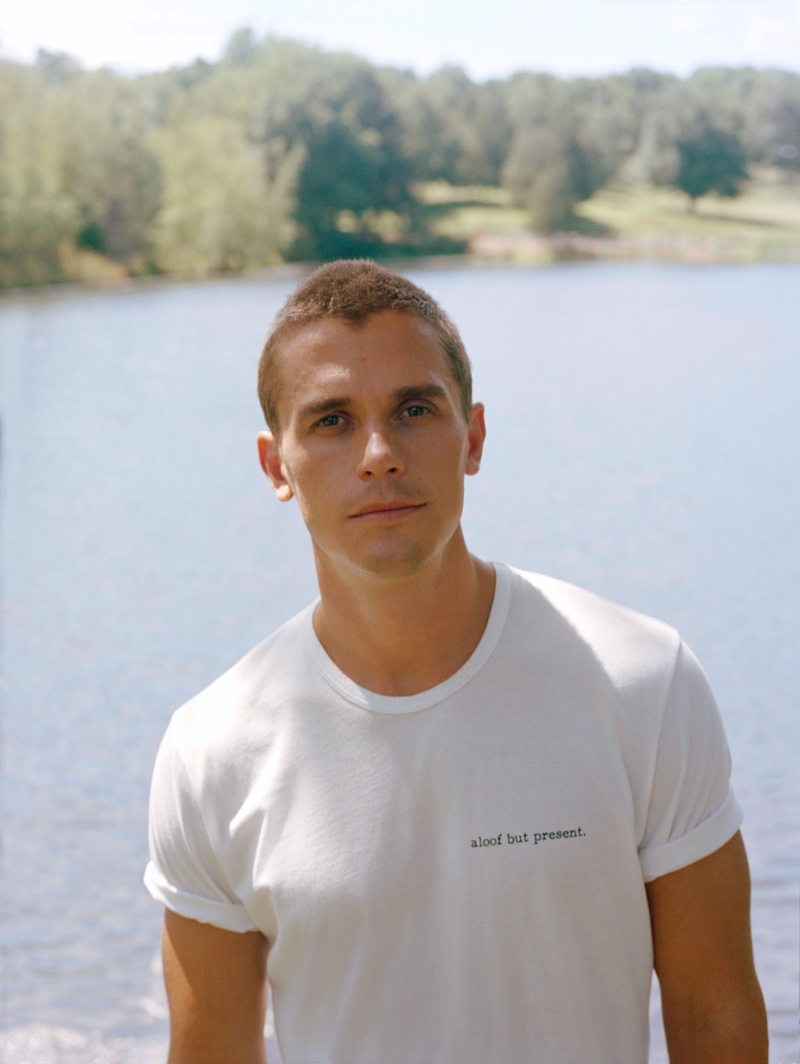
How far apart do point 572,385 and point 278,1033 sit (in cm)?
1325

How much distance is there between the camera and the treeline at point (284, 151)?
2147 cm

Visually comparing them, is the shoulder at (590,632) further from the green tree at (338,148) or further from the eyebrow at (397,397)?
the green tree at (338,148)

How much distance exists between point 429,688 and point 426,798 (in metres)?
0.10

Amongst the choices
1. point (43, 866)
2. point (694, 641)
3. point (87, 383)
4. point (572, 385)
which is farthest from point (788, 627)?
point (87, 383)

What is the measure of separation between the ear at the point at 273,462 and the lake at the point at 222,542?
62.8 inches

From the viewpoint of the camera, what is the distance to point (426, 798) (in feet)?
3.79

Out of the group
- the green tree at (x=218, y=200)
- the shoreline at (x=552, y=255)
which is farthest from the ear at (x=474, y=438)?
the green tree at (x=218, y=200)

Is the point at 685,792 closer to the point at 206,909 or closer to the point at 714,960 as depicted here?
the point at 714,960

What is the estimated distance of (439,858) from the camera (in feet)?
3.74

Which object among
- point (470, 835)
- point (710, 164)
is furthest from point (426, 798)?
point (710, 164)

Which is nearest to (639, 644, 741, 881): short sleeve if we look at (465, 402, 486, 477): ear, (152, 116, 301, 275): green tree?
(465, 402, 486, 477): ear

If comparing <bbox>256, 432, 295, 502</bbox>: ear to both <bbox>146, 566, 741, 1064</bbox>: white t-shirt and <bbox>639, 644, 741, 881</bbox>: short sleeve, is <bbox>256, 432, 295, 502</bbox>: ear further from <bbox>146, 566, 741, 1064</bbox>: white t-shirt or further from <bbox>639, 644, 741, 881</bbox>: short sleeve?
<bbox>639, 644, 741, 881</bbox>: short sleeve

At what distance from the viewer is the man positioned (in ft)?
3.65

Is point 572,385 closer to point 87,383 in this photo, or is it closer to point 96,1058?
point 87,383
